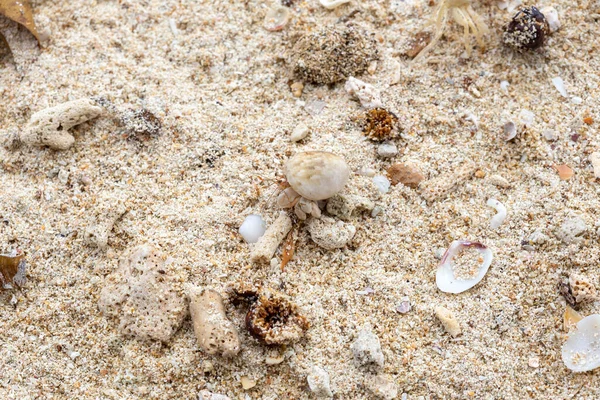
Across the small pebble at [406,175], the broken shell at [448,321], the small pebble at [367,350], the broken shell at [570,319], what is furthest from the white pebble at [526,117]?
the small pebble at [367,350]

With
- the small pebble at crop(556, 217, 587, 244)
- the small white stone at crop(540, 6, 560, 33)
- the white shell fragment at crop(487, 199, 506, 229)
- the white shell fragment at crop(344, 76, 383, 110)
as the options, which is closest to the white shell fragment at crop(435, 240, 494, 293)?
the white shell fragment at crop(487, 199, 506, 229)

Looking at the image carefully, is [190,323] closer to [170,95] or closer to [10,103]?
[170,95]

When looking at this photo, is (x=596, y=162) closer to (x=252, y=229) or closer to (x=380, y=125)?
(x=380, y=125)

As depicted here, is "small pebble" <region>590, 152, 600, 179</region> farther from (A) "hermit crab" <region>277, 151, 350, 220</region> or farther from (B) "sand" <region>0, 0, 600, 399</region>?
(A) "hermit crab" <region>277, 151, 350, 220</region>

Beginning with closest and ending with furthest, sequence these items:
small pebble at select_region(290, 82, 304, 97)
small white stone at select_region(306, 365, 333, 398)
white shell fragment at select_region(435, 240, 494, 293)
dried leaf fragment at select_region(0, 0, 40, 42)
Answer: small white stone at select_region(306, 365, 333, 398)
white shell fragment at select_region(435, 240, 494, 293)
small pebble at select_region(290, 82, 304, 97)
dried leaf fragment at select_region(0, 0, 40, 42)

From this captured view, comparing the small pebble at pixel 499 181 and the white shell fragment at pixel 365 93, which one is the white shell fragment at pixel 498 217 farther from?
the white shell fragment at pixel 365 93

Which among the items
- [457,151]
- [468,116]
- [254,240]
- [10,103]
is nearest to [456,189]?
[457,151]
